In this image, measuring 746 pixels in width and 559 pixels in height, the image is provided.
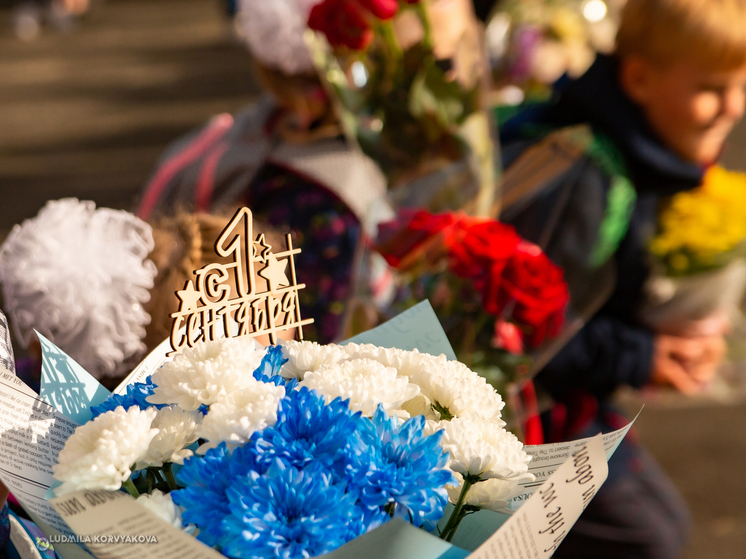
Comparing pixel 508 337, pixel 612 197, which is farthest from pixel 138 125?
pixel 508 337

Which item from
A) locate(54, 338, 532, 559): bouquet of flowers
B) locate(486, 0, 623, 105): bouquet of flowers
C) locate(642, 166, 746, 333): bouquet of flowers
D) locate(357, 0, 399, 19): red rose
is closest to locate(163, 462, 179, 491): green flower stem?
locate(54, 338, 532, 559): bouquet of flowers

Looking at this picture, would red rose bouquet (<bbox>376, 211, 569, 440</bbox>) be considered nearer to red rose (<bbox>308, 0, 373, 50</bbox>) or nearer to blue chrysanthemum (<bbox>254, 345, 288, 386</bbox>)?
red rose (<bbox>308, 0, 373, 50</bbox>)

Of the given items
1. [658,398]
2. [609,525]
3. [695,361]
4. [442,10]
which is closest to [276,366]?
[442,10]

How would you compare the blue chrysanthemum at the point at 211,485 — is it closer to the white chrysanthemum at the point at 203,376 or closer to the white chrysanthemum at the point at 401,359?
the white chrysanthemum at the point at 203,376

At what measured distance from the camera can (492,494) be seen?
1.89 ft

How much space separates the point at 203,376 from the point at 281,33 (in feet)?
4.99

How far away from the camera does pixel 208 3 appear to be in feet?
42.1

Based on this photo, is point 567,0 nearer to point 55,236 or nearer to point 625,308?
point 625,308

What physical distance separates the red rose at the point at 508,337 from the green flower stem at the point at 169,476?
83cm

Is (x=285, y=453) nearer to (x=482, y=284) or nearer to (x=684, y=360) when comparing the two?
(x=482, y=284)

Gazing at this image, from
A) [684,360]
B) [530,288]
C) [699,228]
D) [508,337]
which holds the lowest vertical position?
[684,360]

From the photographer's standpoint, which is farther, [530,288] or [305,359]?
[530,288]

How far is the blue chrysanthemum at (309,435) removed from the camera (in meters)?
0.51

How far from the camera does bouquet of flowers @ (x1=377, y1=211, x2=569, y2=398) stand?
1.23m
